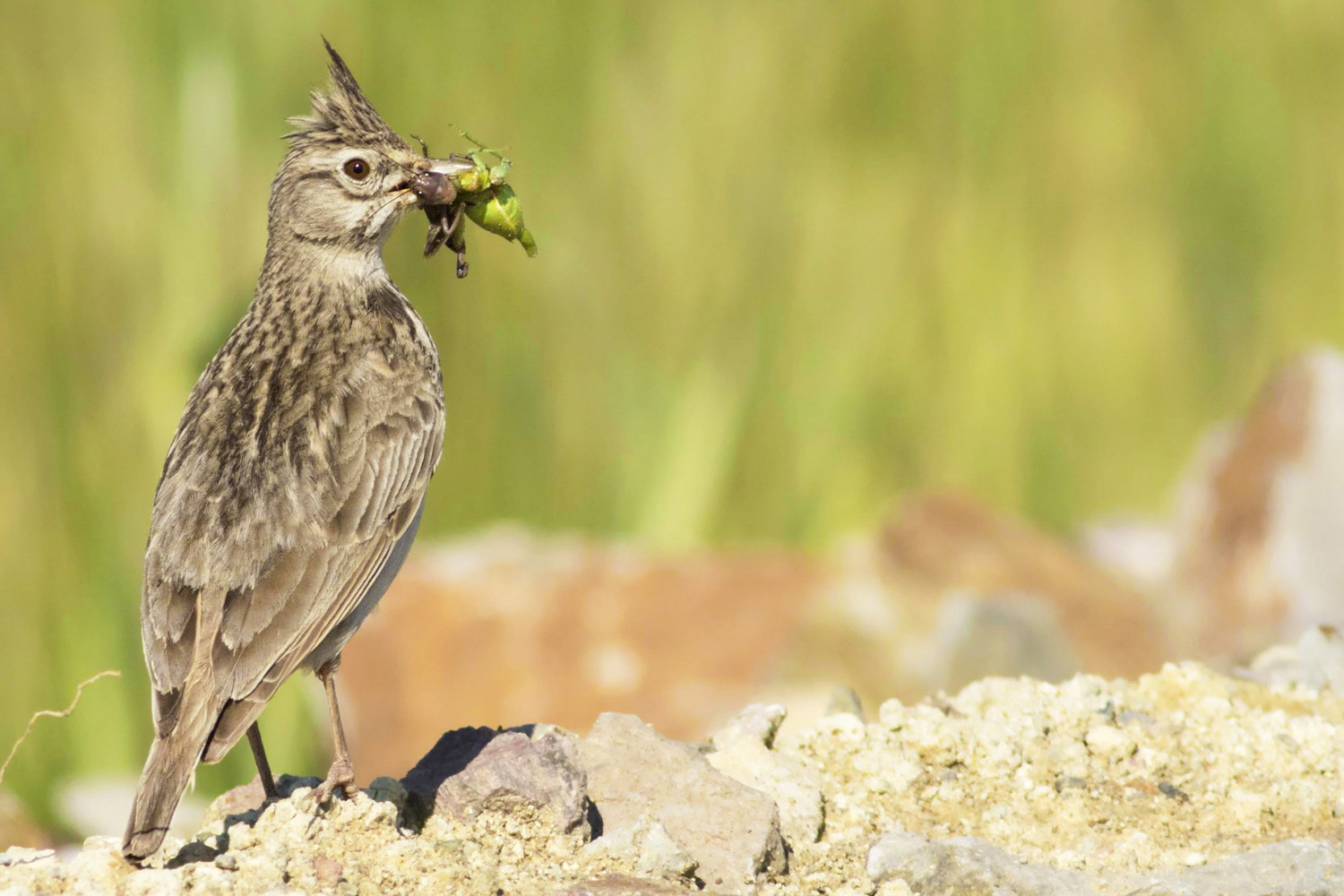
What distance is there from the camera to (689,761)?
4.77 metres

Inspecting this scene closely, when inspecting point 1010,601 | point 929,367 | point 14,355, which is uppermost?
point 929,367

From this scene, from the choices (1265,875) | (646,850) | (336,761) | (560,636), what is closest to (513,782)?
(646,850)

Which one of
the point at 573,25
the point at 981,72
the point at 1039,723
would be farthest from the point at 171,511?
the point at 981,72

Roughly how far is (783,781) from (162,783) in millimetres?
1809

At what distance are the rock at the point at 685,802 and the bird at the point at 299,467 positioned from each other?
75 cm

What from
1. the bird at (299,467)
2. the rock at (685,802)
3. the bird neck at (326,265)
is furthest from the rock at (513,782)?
the bird neck at (326,265)

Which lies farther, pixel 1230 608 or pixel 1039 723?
pixel 1230 608

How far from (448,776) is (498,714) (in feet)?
12.9

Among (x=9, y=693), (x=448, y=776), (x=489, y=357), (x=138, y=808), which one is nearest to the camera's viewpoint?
(x=138, y=808)

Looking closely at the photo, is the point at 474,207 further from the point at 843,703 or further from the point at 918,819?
the point at 918,819

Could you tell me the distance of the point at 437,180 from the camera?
564cm

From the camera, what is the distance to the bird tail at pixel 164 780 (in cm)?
404

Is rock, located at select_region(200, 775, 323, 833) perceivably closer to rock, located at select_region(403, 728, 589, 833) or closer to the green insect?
rock, located at select_region(403, 728, 589, 833)

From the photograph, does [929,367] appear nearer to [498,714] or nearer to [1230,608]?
[1230,608]
